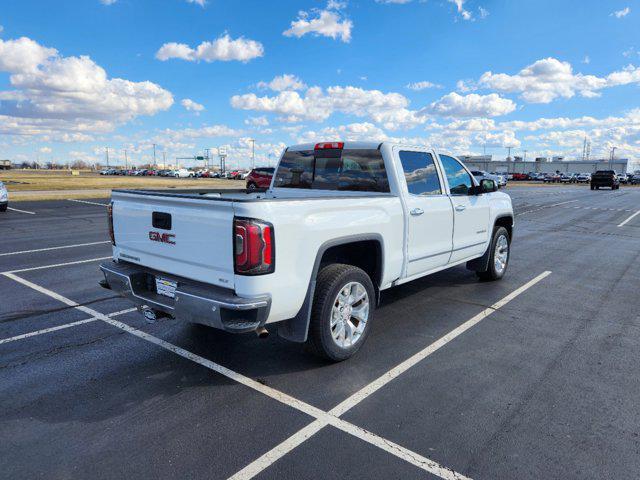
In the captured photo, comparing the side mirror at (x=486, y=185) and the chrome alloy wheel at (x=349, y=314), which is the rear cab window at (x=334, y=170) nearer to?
the chrome alloy wheel at (x=349, y=314)

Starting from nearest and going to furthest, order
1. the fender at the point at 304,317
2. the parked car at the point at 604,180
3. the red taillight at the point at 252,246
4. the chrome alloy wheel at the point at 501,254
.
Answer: the red taillight at the point at 252,246
the fender at the point at 304,317
the chrome alloy wheel at the point at 501,254
the parked car at the point at 604,180

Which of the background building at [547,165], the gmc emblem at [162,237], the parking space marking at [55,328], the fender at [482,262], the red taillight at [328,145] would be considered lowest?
the parking space marking at [55,328]

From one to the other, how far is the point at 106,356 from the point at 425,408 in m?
2.84

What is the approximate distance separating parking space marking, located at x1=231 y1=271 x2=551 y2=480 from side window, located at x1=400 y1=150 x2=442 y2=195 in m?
1.54

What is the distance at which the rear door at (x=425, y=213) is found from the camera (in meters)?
4.76

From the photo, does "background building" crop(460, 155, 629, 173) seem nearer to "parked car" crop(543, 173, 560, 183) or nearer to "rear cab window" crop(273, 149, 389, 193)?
"parked car" crop(543, 173, 560, 183)

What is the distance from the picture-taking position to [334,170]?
509 cm

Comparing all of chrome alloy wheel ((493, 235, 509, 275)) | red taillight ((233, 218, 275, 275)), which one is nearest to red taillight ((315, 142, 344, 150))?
red taillight ((233, 218, 275, 275))

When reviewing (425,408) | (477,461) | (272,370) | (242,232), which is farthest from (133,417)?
(477,461)

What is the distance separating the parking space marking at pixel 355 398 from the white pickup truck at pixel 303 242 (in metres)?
0.45

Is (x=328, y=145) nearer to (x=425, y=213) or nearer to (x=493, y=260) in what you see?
(x=425, y=213)

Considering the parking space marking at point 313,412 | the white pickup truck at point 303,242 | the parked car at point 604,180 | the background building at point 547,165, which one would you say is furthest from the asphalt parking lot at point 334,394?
the background building at point 547,165

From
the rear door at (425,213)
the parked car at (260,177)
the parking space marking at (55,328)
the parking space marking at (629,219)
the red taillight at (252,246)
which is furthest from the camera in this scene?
the parked car at (260,177)

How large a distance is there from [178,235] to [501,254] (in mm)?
5244
